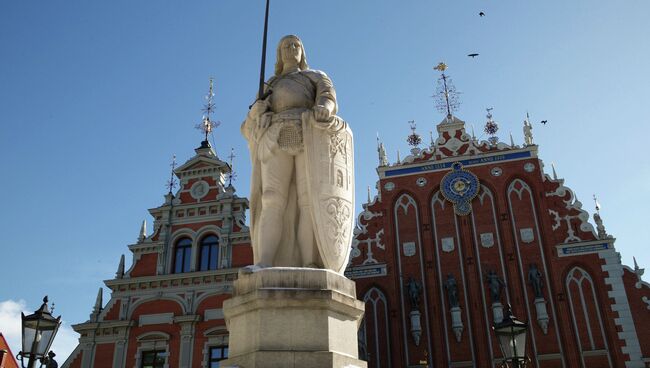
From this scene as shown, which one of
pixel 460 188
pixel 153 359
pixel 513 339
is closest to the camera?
pixel 513 339

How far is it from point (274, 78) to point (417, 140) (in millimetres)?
15752

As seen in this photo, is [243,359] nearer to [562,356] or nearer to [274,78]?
[274,78]

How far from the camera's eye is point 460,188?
60.8 ft

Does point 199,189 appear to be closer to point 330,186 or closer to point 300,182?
point 300,182

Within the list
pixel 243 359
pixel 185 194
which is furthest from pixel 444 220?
pixel 243 359

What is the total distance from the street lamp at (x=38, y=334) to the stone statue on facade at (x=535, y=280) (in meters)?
14.0

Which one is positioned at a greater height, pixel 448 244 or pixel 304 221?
pixel 448 244

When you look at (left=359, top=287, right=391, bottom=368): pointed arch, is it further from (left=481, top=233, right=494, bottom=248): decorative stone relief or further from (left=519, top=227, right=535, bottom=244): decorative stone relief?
(left=519, top=227, right=535, bottom=244): decorative stone relief

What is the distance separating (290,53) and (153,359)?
548 inches

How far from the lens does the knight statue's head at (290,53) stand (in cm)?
484

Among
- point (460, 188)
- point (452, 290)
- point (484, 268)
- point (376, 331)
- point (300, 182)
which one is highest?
point (460, 188)

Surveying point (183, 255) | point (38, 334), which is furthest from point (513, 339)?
point (183, 255)

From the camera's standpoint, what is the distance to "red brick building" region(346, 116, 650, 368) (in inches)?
625

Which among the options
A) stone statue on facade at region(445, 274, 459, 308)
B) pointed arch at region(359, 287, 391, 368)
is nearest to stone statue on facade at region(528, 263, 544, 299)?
stone statue on facade at region(445, 274, 459, 308)
